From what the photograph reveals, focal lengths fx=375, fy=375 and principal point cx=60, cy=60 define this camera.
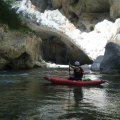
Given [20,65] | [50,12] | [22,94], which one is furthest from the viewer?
[50,12]

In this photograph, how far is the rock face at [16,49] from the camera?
34.2 m

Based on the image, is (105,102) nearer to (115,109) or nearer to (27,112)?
(115,109)

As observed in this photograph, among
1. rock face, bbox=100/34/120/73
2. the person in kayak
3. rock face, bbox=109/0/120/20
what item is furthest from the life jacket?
rock face, bbox=109/0/120/20

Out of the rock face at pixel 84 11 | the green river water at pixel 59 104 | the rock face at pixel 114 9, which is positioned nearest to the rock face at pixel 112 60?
the rock face at pixel 114 9

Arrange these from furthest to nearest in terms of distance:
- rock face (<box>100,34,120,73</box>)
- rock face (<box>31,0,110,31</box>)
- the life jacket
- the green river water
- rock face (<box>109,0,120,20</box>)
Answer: rock face (<box>31,0,110,31</box>) < rock face (<box>109,0,120,20</box>) < rock face (<box>100,34,120,73</box>) < the life jacket < the green river water

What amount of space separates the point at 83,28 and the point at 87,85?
2797 centimetres

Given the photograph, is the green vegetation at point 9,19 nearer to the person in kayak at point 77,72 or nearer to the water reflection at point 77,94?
the person in kayak at point 77,72

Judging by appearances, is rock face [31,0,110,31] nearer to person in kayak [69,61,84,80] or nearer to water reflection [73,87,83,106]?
person in kayak [69,61,84,80]

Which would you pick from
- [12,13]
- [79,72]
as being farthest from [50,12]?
[79,72]

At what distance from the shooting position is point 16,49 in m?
34.9

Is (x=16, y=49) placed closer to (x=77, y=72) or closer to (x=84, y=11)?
(x=77, y=72)

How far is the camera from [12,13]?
38.7 m

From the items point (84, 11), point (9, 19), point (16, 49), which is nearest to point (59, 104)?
point (16, 49)

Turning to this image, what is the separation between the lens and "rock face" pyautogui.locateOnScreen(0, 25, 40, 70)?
112 ft
